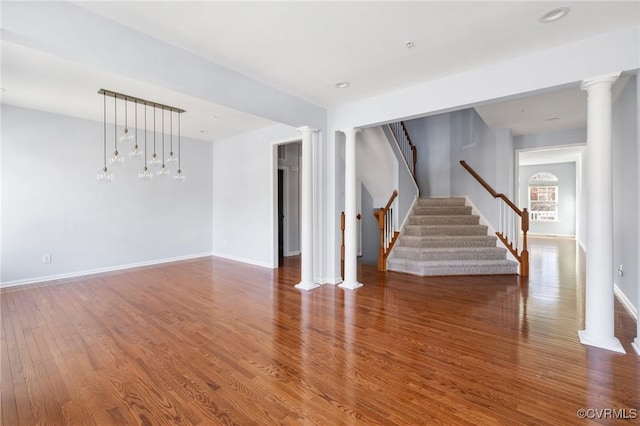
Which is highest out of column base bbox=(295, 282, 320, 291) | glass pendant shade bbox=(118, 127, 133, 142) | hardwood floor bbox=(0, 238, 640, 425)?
glass pendant shade bbox=(118, 127, 133, 142)

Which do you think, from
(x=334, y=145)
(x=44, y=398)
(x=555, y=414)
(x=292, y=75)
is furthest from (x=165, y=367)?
(x=334, y=145)

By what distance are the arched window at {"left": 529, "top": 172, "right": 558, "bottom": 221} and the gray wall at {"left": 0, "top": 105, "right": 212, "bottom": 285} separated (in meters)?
11.9

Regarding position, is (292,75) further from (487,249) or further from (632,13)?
(487,249)

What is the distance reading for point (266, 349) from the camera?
261cm

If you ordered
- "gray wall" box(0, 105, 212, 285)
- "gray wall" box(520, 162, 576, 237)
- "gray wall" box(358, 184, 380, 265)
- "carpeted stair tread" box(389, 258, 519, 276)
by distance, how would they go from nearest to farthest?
"gray wall" box(0, 105, 212, 285) → "carpeted stair tread" box(389, 258, 519, 276) → "gray wall" box(358, 184, 380, 265) → "gray wall" box(520, 162, 576, 237)

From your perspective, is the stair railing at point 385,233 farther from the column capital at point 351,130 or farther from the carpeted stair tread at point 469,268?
the column capital at point 351,130

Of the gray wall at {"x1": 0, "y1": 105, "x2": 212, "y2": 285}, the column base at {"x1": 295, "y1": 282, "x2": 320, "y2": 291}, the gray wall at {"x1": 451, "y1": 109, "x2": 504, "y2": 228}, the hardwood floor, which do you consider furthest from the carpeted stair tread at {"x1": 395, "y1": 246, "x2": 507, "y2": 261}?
the gray wall at {"x1": 0, "y1": 105, "x2": 212, "y2": 285}

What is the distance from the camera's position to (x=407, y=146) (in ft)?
24.6

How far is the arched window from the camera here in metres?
11.0

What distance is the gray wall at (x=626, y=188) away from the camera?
3146mm

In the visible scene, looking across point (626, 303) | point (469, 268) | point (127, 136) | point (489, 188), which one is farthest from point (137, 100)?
point (626, 303)

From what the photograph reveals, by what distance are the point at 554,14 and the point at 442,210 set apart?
4.35 m

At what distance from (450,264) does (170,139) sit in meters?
5.94

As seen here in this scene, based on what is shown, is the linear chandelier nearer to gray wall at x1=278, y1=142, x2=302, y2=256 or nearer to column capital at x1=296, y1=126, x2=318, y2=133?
column capital at x1=296, y1=126, x2=318, y2=133
